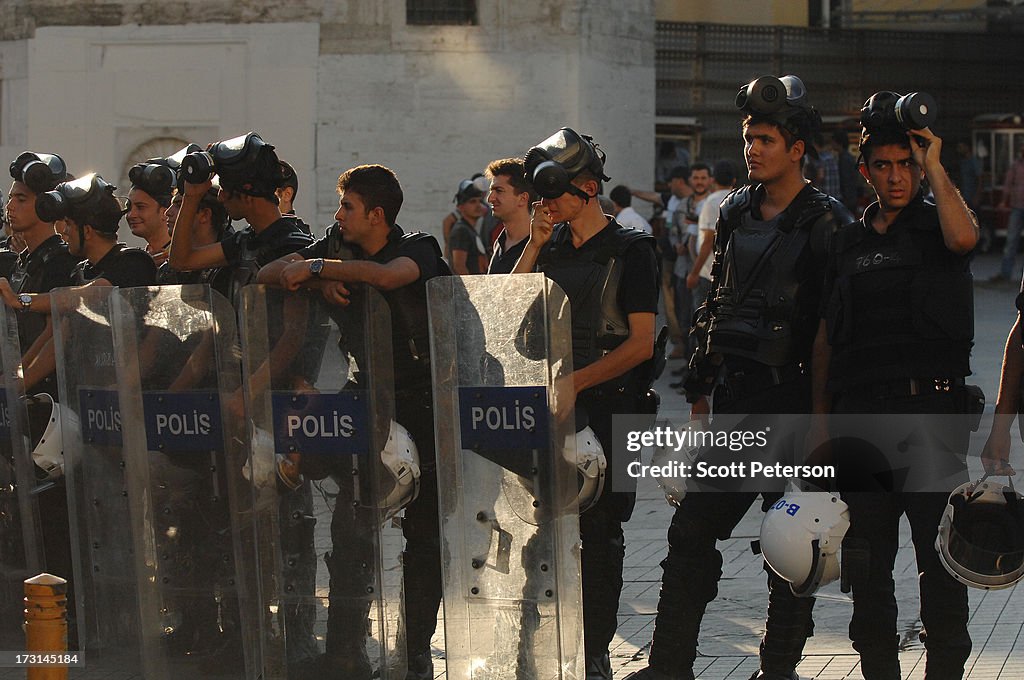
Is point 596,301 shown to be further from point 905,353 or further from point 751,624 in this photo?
point 751,624

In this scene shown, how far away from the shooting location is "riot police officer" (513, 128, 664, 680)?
5.26 m

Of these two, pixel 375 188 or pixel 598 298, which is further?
pixel 375 188

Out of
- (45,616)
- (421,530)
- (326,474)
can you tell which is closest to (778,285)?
(421,530)

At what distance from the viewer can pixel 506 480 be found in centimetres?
489

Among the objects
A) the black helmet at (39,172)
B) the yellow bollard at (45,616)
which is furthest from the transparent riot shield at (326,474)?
the black helmet at (39,172)

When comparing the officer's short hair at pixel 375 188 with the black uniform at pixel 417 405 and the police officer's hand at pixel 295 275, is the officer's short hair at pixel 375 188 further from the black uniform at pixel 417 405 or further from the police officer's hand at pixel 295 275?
the police officer's hand at pixel 295 275

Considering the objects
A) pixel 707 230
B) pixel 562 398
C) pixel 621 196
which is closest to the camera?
pixel 562 398

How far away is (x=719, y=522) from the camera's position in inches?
201

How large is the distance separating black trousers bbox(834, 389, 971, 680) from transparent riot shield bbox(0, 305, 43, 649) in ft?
10.9

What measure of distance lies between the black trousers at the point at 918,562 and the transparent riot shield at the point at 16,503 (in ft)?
10.9

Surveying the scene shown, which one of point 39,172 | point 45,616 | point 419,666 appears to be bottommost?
point 419,666

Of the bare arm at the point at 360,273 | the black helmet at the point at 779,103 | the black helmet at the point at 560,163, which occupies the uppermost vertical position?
the black helmet at the point at 779,103

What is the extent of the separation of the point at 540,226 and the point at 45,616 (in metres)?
2.01

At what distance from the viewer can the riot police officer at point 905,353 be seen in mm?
4719
